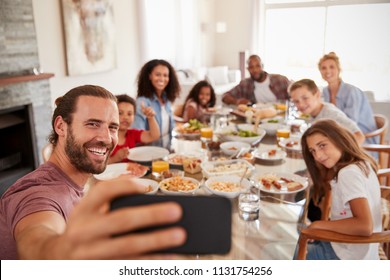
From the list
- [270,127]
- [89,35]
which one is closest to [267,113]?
[270,127]

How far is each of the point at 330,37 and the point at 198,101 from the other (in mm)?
921

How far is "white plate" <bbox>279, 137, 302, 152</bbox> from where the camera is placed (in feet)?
4.30

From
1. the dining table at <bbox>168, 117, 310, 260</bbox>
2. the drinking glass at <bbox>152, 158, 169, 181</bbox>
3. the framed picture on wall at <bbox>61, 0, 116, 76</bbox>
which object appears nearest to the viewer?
the dining table at <bbox>168, 117, 310, 260</bbox>

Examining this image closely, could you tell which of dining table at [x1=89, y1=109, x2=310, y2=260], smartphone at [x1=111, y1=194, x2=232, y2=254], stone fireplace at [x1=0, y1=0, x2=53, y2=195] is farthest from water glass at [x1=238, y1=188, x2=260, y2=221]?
stone fireplace at [x1=0, y1=0, x2=53, y2=195]

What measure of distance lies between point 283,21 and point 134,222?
1.15 m

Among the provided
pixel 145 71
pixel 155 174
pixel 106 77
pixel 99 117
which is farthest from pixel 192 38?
pixel 99 117

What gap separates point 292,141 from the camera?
1.39 meters

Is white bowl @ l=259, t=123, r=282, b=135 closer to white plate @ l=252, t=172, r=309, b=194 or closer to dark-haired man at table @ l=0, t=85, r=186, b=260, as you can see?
white plate @ l=252, t=172, r=309, b=194

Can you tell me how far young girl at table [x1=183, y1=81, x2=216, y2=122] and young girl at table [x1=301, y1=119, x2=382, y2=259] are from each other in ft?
3.36

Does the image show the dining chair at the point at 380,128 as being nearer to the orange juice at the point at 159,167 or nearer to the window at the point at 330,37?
the window at the point at 330,37

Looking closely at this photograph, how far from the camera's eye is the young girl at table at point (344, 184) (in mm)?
830

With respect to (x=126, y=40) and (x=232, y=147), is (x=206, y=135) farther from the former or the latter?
(x=126, y=40)

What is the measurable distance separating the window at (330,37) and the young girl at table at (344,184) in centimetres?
35
